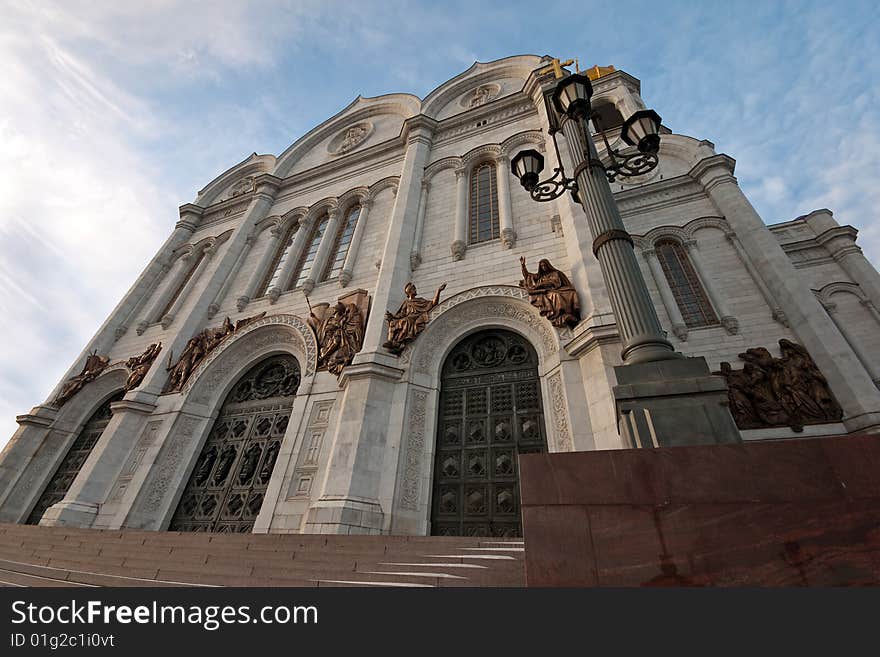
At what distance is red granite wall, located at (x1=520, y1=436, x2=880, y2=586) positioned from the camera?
6.35 ft

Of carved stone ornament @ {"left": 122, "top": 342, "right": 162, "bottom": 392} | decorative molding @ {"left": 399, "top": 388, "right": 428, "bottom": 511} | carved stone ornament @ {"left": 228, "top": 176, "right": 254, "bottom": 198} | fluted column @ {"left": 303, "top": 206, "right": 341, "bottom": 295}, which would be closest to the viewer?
decorative molding @ {"left": 399, "top": 388, "right": 428, "bottom": 511}

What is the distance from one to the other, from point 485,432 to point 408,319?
9.60ft

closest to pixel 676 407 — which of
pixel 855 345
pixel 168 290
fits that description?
pixel 855 345

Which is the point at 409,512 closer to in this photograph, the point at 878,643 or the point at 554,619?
the point at 554,619

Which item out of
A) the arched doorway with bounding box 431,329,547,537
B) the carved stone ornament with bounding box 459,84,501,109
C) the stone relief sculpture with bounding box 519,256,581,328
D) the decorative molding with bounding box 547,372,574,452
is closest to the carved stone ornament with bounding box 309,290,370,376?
the arched doorway with bounding box 431,329,547,537

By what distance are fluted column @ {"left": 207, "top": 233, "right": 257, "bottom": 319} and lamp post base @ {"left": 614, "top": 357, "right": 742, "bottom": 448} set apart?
12451 millimetres

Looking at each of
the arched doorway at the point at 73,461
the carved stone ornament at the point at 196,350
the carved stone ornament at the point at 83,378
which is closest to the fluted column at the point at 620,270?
the carved stone ornament at the point at 196,350

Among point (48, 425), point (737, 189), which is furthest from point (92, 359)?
point (737, 189)

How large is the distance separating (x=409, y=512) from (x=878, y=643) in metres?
5.87

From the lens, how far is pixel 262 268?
12805mm

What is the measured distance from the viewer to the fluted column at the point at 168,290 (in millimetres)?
13148

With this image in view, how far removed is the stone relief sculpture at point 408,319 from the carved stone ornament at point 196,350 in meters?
4.69

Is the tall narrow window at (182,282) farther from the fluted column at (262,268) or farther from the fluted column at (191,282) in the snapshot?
the fluted column at (262,268)

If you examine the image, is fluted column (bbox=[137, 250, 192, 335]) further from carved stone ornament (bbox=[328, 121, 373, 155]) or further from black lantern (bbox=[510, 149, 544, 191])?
black lantern (bbox=[510, 149, 544, 191])
